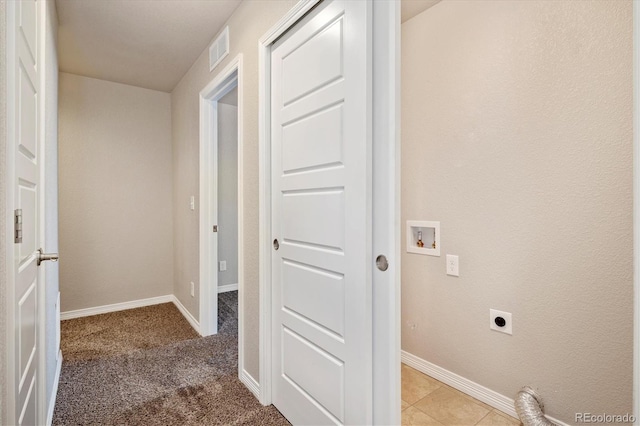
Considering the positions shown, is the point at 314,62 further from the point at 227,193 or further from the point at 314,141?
the point at 227,193

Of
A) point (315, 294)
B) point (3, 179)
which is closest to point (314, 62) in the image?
point (315, 294)

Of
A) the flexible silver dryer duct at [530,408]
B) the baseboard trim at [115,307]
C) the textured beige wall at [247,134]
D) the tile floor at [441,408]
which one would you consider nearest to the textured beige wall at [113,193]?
the baseboard trim at [115,307]

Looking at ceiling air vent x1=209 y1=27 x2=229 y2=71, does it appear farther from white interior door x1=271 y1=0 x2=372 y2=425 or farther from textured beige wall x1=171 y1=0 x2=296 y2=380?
white interior door x1=271 y1=0 x2=372 y2=425

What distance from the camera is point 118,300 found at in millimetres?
3551

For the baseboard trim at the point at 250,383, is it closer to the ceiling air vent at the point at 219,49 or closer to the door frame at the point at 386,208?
the door frame at the point at 386,208

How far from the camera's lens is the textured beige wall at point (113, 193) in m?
3.29

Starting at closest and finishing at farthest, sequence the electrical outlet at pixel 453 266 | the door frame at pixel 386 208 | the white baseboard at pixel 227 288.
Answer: the door frame at pixel 386 208 < the electrical outlet at pixel 453 266 < the white baseboard at pixel 227 288

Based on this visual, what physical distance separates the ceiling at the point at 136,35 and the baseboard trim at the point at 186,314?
8.08 feet

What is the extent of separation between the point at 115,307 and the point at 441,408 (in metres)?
3.43

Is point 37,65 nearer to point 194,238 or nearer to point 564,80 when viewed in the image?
point 194,238

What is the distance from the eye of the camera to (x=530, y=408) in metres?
1.58

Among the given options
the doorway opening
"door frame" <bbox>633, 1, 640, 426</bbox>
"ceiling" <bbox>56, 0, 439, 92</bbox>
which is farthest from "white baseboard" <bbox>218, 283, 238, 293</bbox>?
"door frame" <bbox>633, 1, 640, 426</bbox>

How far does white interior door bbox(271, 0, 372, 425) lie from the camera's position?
1.24m

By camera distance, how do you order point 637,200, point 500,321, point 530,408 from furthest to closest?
1. point 500,321
2. point 530,408
3. point 637,200
